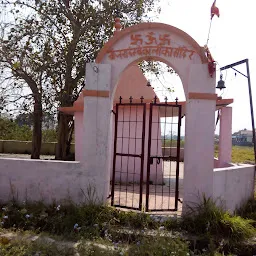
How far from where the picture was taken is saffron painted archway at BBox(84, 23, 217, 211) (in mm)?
6109

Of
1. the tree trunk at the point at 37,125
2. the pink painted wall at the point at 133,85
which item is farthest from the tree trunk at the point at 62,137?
the pink painted wall at the point at 133,85

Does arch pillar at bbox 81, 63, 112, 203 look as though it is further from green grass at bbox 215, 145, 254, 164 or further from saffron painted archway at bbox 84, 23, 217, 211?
green grass at bbox 215, 145, 254, 164

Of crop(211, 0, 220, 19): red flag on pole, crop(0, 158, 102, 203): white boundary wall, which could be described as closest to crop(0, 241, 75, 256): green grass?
crop(0, 158, 102, 203): white boundary wall

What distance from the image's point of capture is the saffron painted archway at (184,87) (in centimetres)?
611

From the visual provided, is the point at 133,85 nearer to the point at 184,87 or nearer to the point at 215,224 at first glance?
the point at 184,87

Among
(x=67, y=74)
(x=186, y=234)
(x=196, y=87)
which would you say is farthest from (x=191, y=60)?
(x=67, y=74)

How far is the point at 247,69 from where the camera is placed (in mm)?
8070

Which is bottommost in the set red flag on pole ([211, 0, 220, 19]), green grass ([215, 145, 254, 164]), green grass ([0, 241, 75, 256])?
green grass ([0, 241, 75, 256])

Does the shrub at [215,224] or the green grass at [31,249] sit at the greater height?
the shrub at [215,224]

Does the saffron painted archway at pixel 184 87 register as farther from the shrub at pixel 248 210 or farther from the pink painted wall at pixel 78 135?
the pink painted wall at pixel 78 135

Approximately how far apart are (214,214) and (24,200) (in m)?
3.73

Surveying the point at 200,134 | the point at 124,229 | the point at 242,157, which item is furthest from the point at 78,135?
the point at 242,157

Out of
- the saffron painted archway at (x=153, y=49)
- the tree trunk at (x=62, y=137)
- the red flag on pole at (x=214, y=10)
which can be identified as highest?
the red flag on pole at (x=214, y=10)

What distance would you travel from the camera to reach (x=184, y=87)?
249 inches
